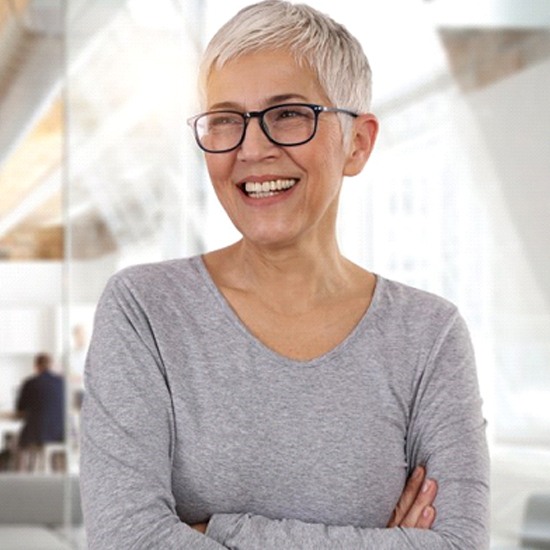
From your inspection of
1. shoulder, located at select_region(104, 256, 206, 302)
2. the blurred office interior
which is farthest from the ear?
the blurred office interior

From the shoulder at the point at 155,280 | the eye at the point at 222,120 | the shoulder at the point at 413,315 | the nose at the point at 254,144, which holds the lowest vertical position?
the shoulder at the point at 413,315

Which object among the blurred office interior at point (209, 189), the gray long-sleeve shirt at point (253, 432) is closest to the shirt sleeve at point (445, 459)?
the gray long-sleeve shirt at point (253, 432)

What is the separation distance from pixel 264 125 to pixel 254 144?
27 mm

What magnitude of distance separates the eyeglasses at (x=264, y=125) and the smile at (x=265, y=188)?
1.8 inches

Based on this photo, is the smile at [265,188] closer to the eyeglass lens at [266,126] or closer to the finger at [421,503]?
the eyeglass lens at [266,126]

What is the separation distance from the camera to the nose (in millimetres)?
1540

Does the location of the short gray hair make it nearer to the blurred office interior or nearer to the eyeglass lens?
the eyeglass lens

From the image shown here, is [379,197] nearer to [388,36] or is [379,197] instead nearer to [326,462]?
[388,36]

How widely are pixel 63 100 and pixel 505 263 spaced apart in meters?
2.51

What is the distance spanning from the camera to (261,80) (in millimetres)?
1560

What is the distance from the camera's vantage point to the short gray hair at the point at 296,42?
157cm

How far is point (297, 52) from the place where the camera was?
5.17 feet

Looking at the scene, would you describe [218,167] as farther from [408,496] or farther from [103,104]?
[103,104]

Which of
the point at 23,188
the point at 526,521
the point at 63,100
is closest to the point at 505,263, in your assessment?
the point at 526,521
